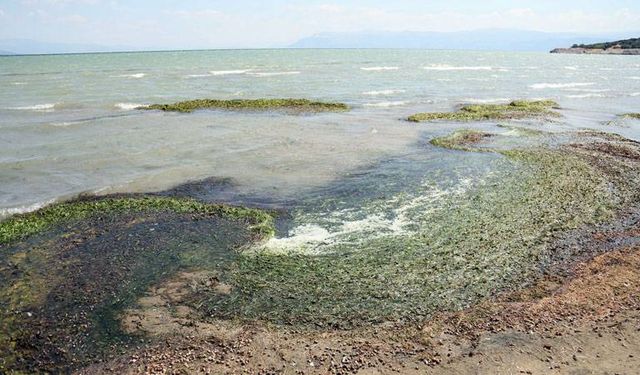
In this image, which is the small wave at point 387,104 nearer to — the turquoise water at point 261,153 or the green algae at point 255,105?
the turquoise water at point 261,153

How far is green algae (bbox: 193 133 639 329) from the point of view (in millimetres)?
10547

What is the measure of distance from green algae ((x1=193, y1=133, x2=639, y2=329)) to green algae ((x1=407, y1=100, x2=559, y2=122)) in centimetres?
1947

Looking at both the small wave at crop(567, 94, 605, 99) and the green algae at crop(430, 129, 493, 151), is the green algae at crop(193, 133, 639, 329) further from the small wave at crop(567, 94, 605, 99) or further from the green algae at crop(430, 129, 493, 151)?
the small wave at crop(567, 94, 605, 99)

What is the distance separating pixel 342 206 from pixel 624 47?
742 feet

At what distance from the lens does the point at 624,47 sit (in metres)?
196

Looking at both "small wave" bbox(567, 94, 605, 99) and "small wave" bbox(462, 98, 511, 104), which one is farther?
"small wave" bbox(567, 94, 605, 99)

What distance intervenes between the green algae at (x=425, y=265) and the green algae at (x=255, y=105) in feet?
84.7

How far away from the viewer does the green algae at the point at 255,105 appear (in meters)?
41.1

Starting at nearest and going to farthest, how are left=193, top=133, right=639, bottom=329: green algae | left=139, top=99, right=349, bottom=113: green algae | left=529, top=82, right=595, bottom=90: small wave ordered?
left=193, top=133, right=639, bottom=329: green algae
left=139, top=99, right=349, bottom=113: green algae
left=529, top=82, right=595, bottom=90: small wave

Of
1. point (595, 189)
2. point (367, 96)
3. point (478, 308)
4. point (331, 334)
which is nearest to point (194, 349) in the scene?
point (331, 334)

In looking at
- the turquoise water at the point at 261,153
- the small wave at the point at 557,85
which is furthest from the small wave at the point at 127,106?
the small wave at the point at 557,85

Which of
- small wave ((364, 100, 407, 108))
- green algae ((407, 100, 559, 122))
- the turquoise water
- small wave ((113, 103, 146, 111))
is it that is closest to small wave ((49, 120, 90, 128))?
the turquoise water

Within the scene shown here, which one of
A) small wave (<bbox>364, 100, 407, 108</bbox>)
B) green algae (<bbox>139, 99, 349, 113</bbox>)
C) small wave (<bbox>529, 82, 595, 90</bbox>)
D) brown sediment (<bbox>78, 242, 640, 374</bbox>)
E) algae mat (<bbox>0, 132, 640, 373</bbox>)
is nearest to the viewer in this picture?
brown sediment (<bbox>78, 242, 640, 374</bbox>)

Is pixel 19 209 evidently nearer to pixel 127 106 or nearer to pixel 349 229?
pixel 349 229
